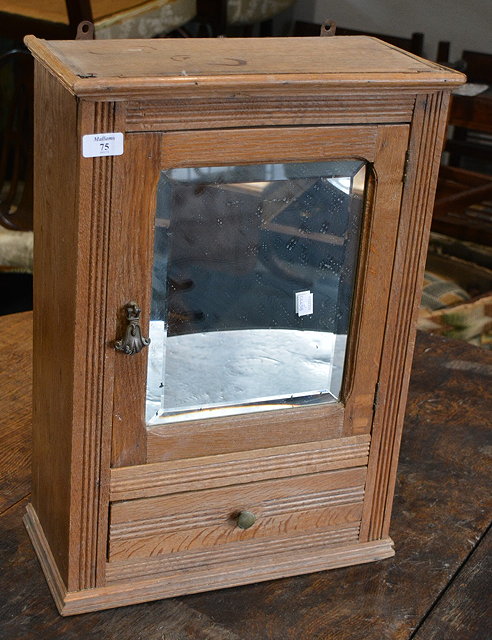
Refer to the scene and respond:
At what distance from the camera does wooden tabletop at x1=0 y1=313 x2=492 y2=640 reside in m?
1.24

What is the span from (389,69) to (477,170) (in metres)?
3.12

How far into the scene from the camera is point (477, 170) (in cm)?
417

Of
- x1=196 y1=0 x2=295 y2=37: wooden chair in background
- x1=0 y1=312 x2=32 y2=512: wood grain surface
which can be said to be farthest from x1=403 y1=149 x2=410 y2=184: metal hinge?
x1=196 y1=0 x2=295 y2=37: wooden chair in background

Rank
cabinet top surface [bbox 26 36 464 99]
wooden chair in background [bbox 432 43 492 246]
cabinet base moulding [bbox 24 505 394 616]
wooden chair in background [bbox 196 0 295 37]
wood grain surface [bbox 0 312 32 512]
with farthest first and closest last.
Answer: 1. wooden chair in background [bbox 196 0 295 37]
2. wooden chair in background [bbox 432 43 492 246]
3. wood grain surface [bbox 0 312 32 512]
4. cabinet base moulding [bbox 24 505 394 616]
5. cabinet top surface [bbox 26 36 464 99]

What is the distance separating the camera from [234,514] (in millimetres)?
1312

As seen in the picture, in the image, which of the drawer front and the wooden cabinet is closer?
the wooden cabinet

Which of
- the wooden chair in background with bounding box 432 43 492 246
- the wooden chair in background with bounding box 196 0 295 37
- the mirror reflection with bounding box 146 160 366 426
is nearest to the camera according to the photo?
the mirror reflection with bounding box 146 160 366 426

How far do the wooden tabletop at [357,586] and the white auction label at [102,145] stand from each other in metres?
0.57

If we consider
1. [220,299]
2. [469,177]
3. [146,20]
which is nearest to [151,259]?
[220,299]

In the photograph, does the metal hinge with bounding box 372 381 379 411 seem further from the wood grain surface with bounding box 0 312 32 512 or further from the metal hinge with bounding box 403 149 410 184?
the wood grain surface with bounding box 0 312 32 512

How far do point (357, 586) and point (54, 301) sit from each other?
545 mm

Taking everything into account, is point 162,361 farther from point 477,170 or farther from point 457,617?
point 477,170

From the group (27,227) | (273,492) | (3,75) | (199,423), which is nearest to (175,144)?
(199,423)

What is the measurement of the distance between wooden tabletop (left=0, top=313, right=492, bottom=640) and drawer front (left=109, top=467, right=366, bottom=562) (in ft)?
0.22
